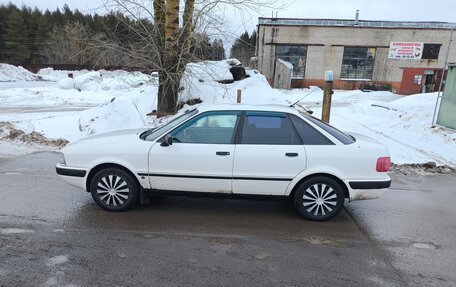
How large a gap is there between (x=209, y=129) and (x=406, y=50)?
35.1m

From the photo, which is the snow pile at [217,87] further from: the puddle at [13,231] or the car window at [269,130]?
the puddle at [13,231]

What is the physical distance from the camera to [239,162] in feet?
14.3

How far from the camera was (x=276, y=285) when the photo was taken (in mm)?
3121

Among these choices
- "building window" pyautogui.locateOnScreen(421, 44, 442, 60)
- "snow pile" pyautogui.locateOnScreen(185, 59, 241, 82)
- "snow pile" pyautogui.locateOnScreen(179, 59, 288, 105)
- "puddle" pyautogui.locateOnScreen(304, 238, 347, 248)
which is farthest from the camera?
"building window" pyautogui.locateOnScreen(421, 44, 442, 60)

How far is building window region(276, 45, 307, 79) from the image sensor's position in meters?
33.9

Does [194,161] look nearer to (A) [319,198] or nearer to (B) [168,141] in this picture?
(B) [168,141]

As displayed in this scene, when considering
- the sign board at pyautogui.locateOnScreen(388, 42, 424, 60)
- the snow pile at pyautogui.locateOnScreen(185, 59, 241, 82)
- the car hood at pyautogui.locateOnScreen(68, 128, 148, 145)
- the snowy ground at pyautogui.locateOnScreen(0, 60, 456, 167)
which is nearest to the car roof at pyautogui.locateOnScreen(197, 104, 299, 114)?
the car hood at pyautogui.locateOnScreen(68, 128, 148, 145)

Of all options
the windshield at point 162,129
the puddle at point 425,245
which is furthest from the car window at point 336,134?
the windshield at point 162,129

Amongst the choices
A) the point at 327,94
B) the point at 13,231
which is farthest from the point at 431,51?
the point at 13,231

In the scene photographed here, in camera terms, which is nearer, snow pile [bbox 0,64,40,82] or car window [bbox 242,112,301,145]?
car window [bbox 242,112,301,145]

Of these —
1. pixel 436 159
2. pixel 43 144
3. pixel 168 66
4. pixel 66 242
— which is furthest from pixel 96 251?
pixel 436 159

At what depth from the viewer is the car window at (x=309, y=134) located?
174 inches

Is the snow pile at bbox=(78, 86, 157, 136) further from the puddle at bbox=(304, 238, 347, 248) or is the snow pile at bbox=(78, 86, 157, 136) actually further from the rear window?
the puddle at bbox=(304, 238, 347, 248)

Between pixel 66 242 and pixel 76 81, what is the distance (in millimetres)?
26672
